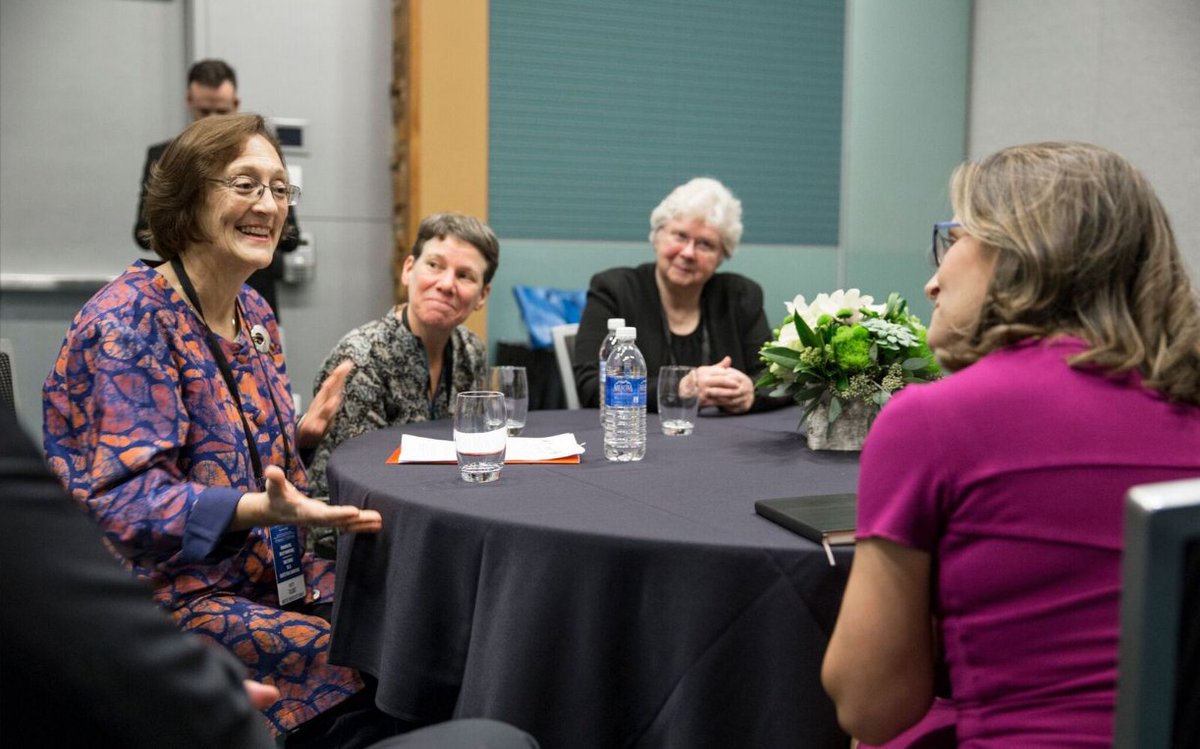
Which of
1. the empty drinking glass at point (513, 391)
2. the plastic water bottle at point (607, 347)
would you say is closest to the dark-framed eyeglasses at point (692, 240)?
the plastic water bottle at point (607, 347)

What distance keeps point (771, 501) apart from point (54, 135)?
4.32 meters

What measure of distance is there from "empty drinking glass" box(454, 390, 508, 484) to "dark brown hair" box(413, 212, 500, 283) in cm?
91

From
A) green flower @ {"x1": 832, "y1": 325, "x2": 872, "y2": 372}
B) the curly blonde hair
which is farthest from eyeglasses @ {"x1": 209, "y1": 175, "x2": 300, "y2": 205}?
the curly blonde hair

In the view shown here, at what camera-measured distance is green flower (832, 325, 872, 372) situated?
2066mm

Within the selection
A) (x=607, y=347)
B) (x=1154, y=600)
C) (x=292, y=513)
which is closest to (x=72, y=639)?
(x=1154, y=600)

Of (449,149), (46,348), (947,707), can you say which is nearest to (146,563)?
(947,707)

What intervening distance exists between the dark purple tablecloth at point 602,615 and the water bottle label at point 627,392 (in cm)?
36

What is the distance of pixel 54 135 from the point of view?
15.5ft

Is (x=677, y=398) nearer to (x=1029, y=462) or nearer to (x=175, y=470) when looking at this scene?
(x=175, y=470)

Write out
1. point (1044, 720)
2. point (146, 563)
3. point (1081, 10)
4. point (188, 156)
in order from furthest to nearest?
point (1081, 10) → point (188, 156) → point (146, 563) → point (1044, 720)

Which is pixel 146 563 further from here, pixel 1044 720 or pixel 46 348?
pixel 46 348

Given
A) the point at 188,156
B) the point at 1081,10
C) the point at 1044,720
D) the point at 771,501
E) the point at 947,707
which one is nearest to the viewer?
the point at 1044,720

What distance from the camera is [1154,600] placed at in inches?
30.7

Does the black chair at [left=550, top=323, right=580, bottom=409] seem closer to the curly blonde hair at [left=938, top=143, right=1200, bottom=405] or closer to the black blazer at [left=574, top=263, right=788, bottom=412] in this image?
the black blazer at [left=574, top=263, right=788, bottom=412]
